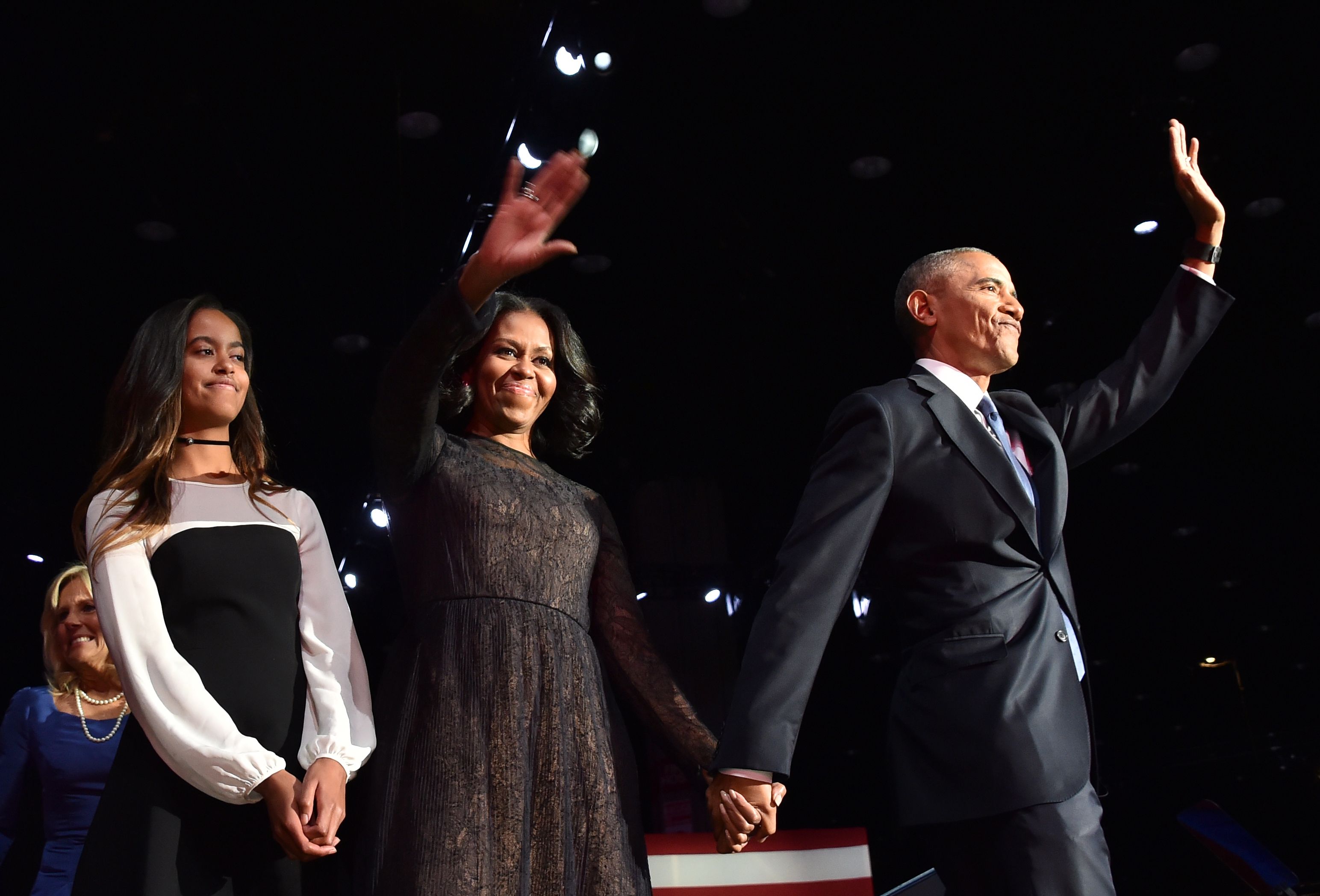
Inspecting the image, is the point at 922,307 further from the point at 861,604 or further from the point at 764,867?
the point at 861,604

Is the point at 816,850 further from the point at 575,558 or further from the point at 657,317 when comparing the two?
the point at 657,317

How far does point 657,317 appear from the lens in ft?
22.9

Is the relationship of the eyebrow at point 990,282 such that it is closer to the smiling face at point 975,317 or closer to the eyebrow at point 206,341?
the smiling face at point 975,317

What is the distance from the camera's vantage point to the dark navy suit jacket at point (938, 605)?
1546 mm

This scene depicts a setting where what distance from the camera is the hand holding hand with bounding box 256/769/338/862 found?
1438mm

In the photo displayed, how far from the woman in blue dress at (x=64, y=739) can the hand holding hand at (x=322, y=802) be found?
1.31 meters

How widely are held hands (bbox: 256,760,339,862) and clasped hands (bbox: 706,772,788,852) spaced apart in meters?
0.53

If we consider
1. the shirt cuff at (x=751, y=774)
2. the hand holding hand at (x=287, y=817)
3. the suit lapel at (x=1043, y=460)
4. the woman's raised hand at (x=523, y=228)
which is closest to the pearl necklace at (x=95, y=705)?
the hand holding hand at (x=287, y=817)

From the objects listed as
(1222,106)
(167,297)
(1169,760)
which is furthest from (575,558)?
(1169,760)

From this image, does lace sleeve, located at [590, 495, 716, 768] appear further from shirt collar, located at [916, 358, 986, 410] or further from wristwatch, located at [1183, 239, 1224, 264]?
wristwatch, located at [1183, 239, 1224, 264]

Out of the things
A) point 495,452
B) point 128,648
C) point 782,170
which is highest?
point 782,170

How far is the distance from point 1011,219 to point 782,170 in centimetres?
129

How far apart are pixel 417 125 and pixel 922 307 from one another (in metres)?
3.87

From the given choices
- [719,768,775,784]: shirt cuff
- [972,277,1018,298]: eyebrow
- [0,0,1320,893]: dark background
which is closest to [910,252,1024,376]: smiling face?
[972,277,1018,298]: eyebrow
